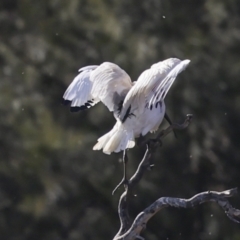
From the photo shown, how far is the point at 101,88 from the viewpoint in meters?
3.19

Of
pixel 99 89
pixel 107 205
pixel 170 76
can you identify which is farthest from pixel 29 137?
pixel 170 76

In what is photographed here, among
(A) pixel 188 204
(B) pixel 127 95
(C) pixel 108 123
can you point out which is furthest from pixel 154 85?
(C) pixel 108 123

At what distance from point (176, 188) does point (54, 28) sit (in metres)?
1.35

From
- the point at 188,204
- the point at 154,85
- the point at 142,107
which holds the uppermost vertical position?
the point at 154,85

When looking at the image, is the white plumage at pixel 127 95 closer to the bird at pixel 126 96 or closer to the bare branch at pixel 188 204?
the bird at pixel 126 96

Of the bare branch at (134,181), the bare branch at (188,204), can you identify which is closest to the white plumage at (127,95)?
the bare branch at (134,181)

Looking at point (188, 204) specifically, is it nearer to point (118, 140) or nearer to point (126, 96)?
point (118, 140)

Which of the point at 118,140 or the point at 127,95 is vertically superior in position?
the point at 127,95

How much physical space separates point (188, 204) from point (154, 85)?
0.49 metres

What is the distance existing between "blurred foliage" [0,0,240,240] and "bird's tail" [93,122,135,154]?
185 cm

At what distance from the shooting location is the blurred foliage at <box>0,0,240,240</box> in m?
4.95

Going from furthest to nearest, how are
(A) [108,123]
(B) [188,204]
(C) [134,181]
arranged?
(A) [108,123] → (C) [134,181] → (B) [188,204]

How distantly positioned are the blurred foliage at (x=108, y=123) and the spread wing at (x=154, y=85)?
1.84 m

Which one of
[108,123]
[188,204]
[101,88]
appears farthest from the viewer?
[108,123]
